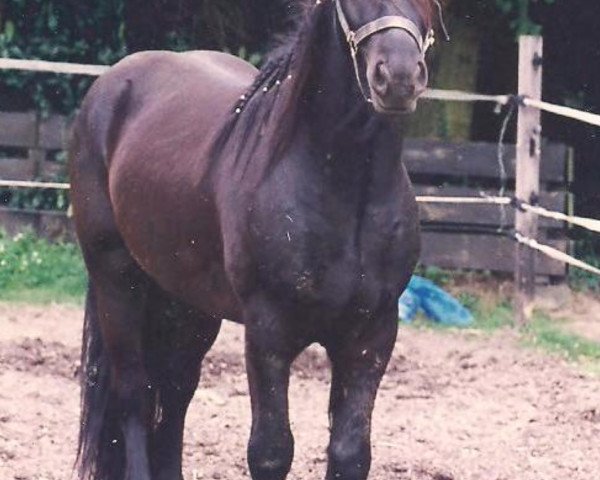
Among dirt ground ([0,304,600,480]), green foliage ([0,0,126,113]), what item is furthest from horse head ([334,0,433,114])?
green foliage ([0,0,126,113])

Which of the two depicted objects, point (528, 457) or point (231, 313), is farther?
point (528, 457)

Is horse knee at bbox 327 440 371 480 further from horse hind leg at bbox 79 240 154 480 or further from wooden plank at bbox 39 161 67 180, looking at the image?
wooden plank at bbox 39 161 67 180

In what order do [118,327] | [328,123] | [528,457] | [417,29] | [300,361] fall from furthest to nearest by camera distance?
[300,361] → [528,457] → [118,327] → [328,123] → [417,29]

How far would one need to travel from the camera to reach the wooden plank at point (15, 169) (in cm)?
955

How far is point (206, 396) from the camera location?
600 centimetres

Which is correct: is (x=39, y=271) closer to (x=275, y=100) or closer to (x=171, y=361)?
(x=171, y=361)

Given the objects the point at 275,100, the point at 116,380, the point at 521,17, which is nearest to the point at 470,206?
the point at 521,17

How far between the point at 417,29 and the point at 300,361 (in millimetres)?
3729

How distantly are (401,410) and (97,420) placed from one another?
1.83m

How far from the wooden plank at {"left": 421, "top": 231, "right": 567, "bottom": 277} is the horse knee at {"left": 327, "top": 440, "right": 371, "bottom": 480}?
548cm

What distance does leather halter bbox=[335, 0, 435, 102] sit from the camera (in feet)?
10.2

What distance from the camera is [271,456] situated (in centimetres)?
354

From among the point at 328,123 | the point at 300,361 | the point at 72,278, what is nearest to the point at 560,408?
the point at 300,361

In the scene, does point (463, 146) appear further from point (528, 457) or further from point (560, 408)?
point (528, 457)
